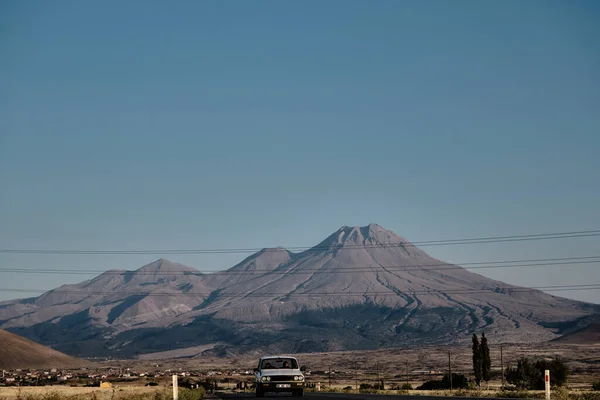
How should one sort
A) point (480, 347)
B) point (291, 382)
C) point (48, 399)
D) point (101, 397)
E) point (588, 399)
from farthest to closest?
point (480, 347) → point (101, 397) → point (291, 382) → point (588, 399) → point (48, 399)

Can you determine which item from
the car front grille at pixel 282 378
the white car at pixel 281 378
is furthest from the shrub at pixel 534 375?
the car front grille at pixel 282 378

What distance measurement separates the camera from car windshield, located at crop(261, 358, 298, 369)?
50.6 m

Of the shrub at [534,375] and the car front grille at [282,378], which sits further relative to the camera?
the shrub at [534,375]

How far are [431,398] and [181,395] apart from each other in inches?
533

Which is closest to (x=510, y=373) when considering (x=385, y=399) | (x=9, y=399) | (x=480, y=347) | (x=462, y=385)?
(x=480, y=347)

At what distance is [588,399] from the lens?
4100 centimetres

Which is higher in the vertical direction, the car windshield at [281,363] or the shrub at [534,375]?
the car windshield at [281,363]

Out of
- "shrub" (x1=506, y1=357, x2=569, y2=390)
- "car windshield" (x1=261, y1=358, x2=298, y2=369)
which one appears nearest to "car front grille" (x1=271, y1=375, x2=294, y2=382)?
"car windshield" (x1=261, y1=358, x2=298, y2=369)

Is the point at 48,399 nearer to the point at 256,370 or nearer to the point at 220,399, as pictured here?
the point at 220,399

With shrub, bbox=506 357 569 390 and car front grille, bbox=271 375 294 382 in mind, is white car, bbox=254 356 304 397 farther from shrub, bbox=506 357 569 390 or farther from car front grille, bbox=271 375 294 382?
shrub, bbox=506 357 569 390

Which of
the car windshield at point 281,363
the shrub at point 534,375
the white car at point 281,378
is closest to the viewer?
the white car at point 281,378

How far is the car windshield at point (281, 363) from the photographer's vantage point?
166ft

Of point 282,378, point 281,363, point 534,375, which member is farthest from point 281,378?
point 534,375

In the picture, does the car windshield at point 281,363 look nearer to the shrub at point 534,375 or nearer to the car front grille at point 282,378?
the car front grille at point 282,378
